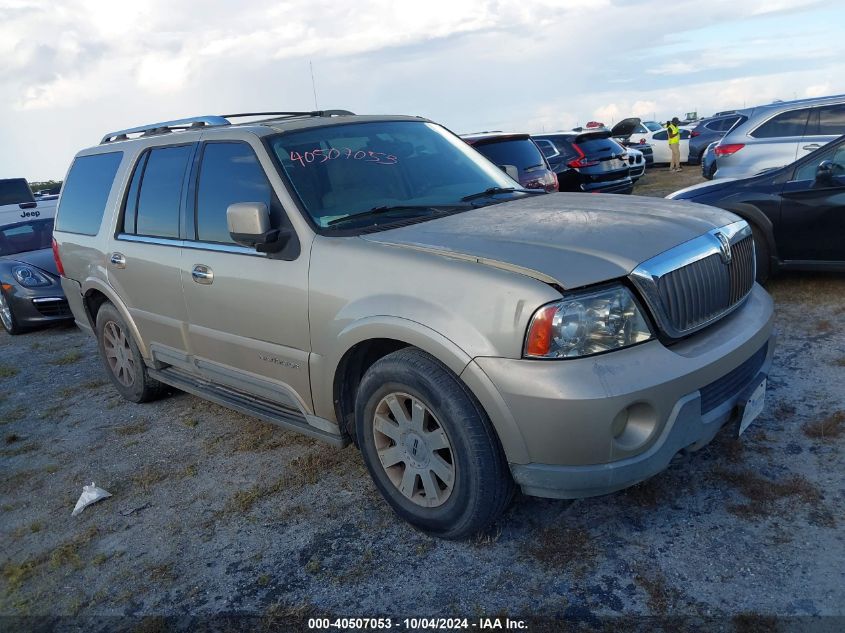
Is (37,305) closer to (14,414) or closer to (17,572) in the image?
(14,414)

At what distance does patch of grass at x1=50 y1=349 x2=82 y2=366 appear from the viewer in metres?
7.03

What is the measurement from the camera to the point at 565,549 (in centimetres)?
294

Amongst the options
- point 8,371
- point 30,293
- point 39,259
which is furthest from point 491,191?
point 39,259

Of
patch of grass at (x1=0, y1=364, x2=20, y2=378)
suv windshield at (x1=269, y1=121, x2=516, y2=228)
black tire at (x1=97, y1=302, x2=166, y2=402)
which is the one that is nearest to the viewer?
suv windshield at (x1=269, y1=121, x2=516, y2=228)

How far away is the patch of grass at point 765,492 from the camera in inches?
119

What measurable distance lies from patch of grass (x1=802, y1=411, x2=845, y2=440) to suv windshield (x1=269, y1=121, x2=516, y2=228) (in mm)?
2032

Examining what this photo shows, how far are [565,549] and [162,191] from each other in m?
3.22

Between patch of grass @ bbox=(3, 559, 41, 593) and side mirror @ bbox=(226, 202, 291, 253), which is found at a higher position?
side mirror @ bbox=(226, 202, 291, 253)

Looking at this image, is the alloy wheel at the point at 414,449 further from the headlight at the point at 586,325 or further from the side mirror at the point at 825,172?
the side mirror at the point at 825,172

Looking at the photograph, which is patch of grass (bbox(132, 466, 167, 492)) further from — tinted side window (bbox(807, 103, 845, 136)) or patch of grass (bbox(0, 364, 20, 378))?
tinted side window (bbox(807, 103, 845, 136))

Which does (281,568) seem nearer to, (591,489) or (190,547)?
(190,547)

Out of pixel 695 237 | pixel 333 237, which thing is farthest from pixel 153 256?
pixel 695 237

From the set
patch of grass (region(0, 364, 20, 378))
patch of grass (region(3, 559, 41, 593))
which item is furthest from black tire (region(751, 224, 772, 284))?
patch of grass (region(0, 364, 20, 378))

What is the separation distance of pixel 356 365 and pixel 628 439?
133 cm
